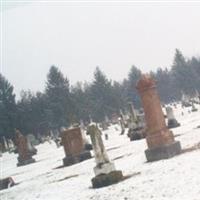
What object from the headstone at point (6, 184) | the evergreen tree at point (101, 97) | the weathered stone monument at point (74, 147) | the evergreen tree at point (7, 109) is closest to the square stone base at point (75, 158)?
the weathered stone monument at point (74, 147)

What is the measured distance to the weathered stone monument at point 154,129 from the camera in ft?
50.7

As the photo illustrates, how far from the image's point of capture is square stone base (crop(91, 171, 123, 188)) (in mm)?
13078

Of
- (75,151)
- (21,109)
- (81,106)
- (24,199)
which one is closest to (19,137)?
(75,151)

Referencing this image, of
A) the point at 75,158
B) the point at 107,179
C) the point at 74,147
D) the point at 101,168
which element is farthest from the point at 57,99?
the point at 107,179

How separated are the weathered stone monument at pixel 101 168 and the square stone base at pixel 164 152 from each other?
2127 mm

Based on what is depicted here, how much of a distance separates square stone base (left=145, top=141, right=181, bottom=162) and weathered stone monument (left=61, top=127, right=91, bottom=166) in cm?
753

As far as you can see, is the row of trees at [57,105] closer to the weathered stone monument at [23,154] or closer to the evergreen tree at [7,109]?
the evergreen tree at [7,109]

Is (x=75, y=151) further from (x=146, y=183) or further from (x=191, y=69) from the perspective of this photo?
(x=191, y=69)

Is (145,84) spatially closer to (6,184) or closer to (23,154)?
(6,184)

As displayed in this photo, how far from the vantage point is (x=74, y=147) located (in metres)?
23.3

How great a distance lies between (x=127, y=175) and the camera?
13531 mm

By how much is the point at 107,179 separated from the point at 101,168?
656 mm

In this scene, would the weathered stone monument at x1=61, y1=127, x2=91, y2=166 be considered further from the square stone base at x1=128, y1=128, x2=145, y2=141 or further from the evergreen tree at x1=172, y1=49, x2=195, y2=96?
the evergreen tree at x1=172, y1=49, x2=195, y2=96

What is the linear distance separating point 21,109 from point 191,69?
42.0 m
